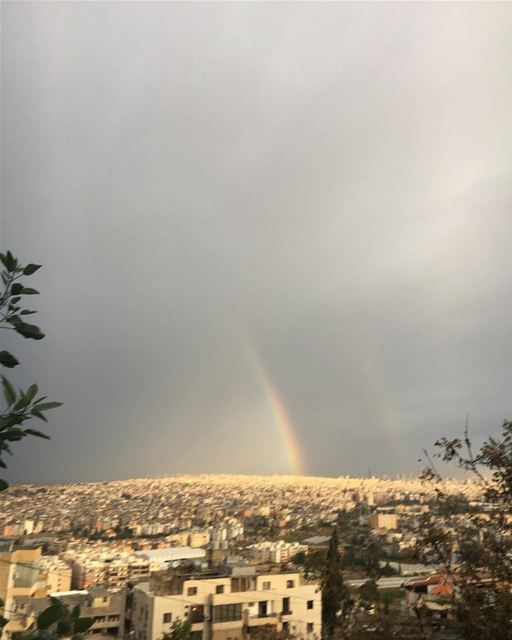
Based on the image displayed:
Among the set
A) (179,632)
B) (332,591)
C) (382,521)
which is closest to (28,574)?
(179,632)

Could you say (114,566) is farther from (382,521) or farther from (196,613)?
(382,521)

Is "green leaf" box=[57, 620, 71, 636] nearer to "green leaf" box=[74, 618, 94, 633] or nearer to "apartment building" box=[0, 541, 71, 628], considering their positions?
"green leaf" box=[74, 618, 94, 633]

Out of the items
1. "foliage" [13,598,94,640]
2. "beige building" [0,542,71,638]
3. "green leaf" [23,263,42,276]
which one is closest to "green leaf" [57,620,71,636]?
"foliage" [13,598,94,640]

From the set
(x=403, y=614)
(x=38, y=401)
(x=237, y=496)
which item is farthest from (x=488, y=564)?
(x=237, y=496)

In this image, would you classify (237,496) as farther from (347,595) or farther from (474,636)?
(474,636)

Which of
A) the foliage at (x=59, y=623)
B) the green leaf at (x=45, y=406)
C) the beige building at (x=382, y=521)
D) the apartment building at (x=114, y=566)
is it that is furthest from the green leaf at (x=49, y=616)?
the beige building at (x=382, y=521)

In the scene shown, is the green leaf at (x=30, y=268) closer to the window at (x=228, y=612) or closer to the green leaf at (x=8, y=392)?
the green leaf at (x=8, y=392)
